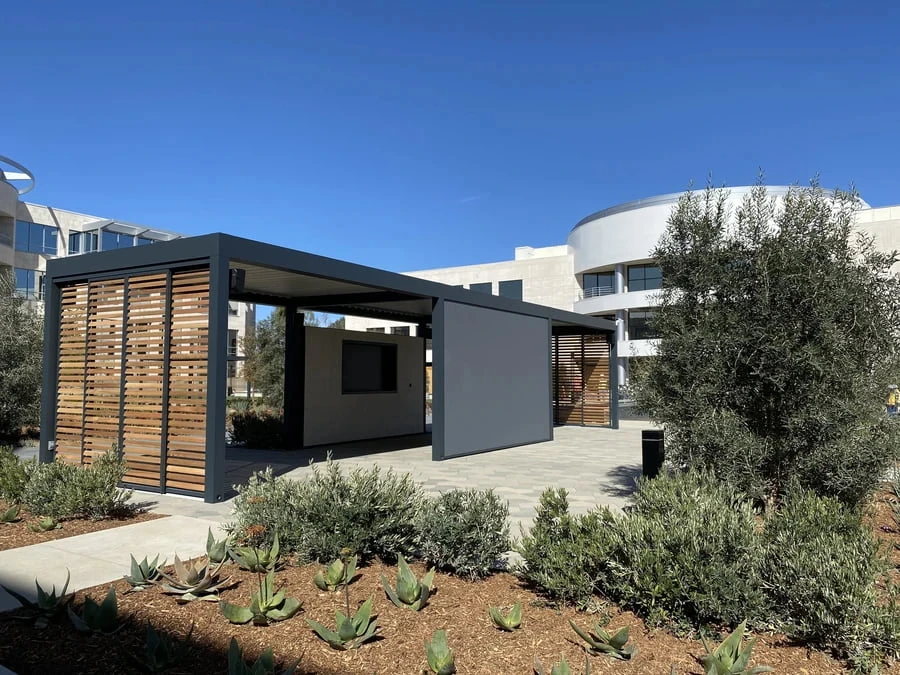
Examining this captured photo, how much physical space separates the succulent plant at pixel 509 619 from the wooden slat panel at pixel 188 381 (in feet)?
18.6

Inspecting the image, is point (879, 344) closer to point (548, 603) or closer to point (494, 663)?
point (548, 603)

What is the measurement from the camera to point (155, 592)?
14.9 ft

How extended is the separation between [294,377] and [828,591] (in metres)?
12.5

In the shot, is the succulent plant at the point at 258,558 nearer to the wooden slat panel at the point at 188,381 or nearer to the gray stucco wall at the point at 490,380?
the wooden slat panel at the point at 188,381

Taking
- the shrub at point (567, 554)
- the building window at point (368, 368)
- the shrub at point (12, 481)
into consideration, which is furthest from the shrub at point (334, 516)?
the building window at point (368, 368)

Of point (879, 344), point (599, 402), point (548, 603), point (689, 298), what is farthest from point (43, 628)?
point (599, 402)

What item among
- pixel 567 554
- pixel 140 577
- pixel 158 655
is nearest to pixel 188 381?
pixel 140 577

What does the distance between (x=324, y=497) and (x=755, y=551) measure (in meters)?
3.19

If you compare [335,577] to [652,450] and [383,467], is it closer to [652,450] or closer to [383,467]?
[652,450]

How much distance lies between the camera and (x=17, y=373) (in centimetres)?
1558

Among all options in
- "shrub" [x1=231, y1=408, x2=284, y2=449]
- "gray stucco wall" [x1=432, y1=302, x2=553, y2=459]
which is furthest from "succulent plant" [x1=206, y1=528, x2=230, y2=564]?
"shrub" [x1=231, y1=408, x2=284, y2=449]

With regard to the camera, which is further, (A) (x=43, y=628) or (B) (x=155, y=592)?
(B) (x=155, y=592)

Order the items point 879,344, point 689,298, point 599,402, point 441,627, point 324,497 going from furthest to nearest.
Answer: point 599,402 → point 689,298 → point 879,344 → point 324,497 → point 441,627

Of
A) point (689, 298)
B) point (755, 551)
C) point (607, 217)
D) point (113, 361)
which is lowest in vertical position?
point (755, 551)
